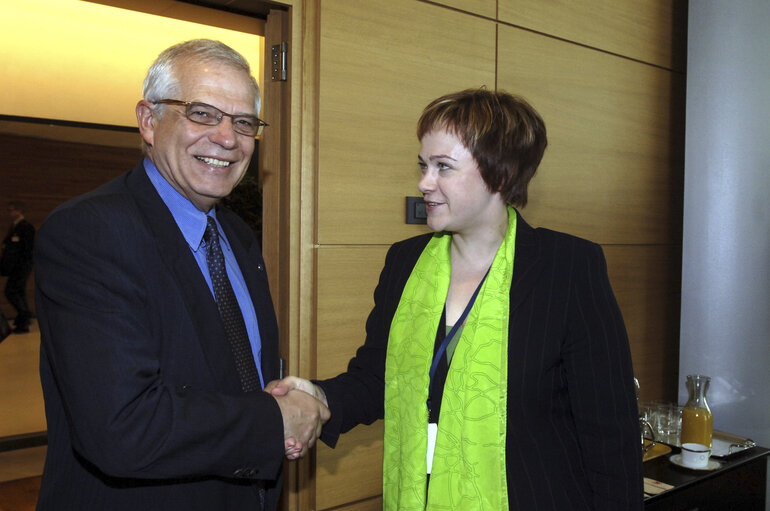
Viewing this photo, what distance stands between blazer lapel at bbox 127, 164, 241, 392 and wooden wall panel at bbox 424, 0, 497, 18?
5.75 ft

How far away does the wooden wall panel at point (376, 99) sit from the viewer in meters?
2.43

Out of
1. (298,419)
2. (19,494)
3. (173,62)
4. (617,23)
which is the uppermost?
(617,23)

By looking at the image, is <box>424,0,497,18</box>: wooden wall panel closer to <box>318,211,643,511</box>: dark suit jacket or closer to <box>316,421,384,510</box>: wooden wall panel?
<box>318,211,643,511</box>: dark suit jacket

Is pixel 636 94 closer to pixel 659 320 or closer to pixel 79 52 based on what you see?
pixel 659 320

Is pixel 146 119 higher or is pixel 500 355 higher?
pixel 146 119

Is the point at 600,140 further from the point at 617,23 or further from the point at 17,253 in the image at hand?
the point at 17,253

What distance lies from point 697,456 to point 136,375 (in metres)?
2.28

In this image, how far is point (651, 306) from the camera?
366cm

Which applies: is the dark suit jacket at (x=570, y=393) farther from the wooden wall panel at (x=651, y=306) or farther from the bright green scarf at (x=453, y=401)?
the wooden wall panel at (x=651, y=306)

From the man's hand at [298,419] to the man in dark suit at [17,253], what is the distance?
13.2 feet

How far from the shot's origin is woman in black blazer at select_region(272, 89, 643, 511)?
1546mm

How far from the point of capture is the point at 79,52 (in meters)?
4.15

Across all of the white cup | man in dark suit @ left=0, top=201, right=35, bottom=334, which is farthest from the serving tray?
man in dark suit @ left=0, top=201, right=35, bottom=334

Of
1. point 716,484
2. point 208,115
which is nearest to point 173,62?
point 208,115
